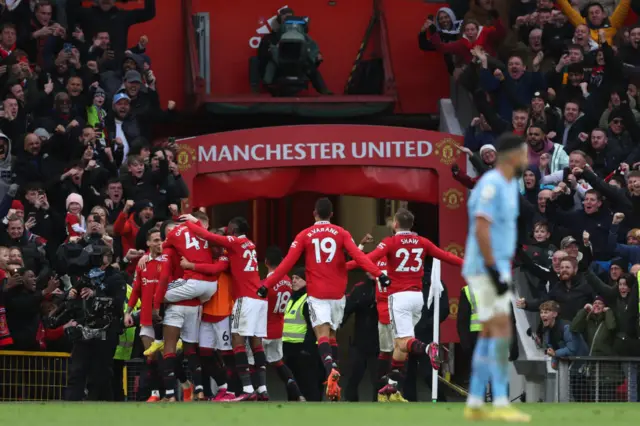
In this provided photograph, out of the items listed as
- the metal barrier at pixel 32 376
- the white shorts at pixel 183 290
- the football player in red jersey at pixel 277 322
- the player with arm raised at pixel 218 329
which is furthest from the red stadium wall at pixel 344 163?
the white shorts at pixel 183 290

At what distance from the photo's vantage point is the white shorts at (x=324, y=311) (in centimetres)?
1609

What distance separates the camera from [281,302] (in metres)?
17.2

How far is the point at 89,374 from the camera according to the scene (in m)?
16.6

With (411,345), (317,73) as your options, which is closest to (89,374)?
(411,345)

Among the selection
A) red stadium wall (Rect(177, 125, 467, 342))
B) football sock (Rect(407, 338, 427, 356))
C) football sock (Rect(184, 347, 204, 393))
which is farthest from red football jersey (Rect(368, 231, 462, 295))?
red stadium wall (Rect(177, 125, 467, 342))

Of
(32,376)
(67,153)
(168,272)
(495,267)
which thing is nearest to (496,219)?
(495,267)

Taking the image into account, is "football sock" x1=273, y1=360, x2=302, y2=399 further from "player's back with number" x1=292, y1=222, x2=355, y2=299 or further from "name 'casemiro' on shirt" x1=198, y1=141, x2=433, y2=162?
"name 'casemiro' on shirt" x1=198, y1=141, x2=433, y2=162

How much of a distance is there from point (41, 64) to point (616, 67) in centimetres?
805

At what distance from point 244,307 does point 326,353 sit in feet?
3.40

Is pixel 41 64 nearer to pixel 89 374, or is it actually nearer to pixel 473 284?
pixel 89 374

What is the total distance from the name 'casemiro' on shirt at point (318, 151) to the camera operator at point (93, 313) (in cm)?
537

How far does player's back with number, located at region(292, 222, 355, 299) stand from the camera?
52.5 feet

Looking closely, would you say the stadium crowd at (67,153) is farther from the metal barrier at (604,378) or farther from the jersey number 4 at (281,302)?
the metal barrier at (604,378)

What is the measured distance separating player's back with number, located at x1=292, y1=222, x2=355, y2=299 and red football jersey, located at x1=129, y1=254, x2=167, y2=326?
58.6 inches
